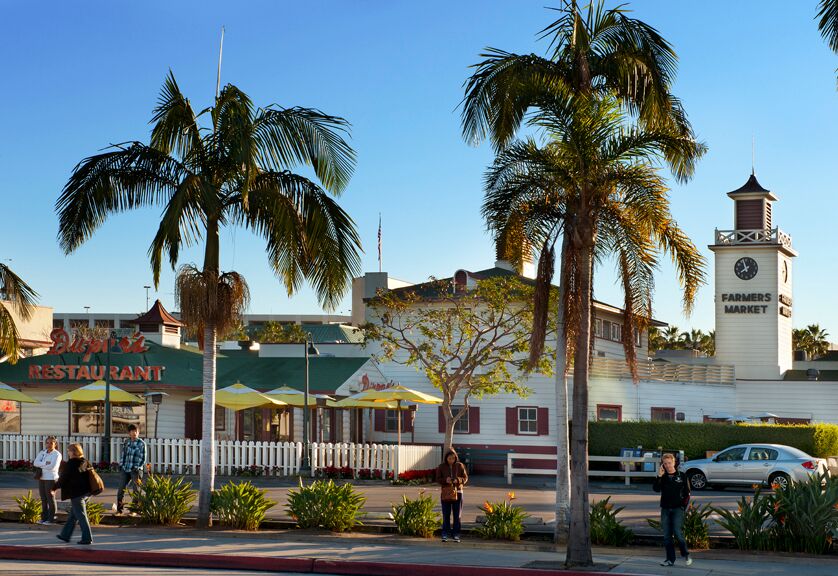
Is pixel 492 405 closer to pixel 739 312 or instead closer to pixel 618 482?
pixel 618 482

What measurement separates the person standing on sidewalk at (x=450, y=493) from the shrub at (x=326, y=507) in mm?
1730

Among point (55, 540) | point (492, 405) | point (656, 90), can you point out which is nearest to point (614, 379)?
point (492, 405)

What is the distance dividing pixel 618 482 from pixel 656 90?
60.2 feet

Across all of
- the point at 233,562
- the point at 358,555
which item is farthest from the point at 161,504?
the point at 358,555

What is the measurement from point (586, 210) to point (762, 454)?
56.8ft

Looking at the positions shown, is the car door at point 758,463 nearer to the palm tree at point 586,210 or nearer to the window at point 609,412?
the window at point 609,412

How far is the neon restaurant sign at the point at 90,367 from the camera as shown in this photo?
118 feet

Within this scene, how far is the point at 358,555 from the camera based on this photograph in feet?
55.1

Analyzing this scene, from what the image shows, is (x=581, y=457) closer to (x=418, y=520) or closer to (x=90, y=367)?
(x=418, y=520)

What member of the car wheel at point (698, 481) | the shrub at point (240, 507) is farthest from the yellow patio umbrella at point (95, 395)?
the car wheel at point (698, 481)

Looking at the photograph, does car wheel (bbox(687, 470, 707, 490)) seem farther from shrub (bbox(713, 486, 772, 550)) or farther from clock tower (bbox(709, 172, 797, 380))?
clock tower (bbox(709, 172, 797, 380))

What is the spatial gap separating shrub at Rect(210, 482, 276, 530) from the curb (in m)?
3.02

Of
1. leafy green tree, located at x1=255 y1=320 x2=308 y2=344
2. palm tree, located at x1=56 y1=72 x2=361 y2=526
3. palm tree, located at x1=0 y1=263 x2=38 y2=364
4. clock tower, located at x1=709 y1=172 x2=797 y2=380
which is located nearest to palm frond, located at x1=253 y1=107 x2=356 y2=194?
palm tree, located at x1=56 y1=72 x2=361 y2=526

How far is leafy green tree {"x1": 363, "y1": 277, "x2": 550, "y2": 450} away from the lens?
3366 cm
